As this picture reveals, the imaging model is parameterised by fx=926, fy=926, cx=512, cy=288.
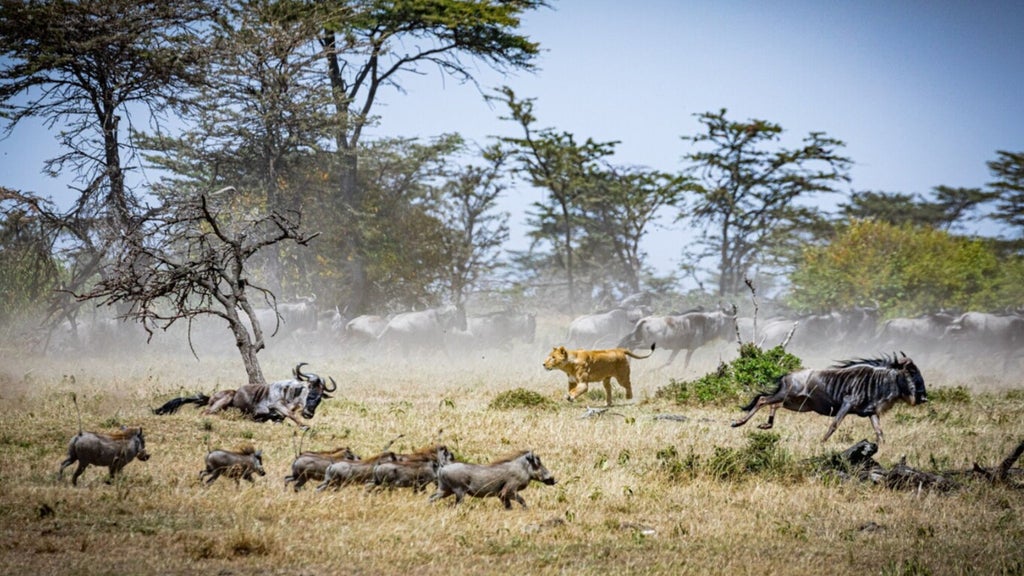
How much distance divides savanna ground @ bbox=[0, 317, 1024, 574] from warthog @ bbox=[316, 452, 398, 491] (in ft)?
0.68

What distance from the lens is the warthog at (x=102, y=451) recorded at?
817 cm

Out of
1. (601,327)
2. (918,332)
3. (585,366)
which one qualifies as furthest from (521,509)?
(918,332)

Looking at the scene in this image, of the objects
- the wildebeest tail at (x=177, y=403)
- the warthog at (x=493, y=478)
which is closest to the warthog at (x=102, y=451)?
the warthog at (x=493, y=478)

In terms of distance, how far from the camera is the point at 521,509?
320 inches

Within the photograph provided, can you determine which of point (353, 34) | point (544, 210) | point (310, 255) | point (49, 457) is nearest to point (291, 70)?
point (353, 34)

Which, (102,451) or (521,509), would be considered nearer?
(521,509)

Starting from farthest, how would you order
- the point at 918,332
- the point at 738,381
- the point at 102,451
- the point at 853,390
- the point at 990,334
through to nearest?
the point at 918,332, the point at 990,334, the point at 738,381, the point at 853,390, the point at 102,451

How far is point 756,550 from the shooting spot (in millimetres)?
7055

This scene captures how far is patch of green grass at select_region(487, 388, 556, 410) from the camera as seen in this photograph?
14.7 metres

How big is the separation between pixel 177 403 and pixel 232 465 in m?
4.78

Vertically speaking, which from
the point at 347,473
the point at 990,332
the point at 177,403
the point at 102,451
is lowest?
the point at 990,332

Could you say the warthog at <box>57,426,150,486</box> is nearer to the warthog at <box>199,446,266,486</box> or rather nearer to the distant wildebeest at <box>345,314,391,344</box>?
the warthog at <box>199,446,266,486</box>

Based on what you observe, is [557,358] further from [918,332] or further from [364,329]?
[918,332]

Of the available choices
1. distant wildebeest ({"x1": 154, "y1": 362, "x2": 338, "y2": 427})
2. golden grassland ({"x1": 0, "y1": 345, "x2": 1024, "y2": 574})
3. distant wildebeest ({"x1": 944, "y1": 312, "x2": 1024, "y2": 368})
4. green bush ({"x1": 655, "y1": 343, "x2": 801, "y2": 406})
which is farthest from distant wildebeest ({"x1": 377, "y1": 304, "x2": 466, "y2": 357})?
distant wildebeest ({"x1": 154, "y1": 362, "x2": 338, "y2": 427})
